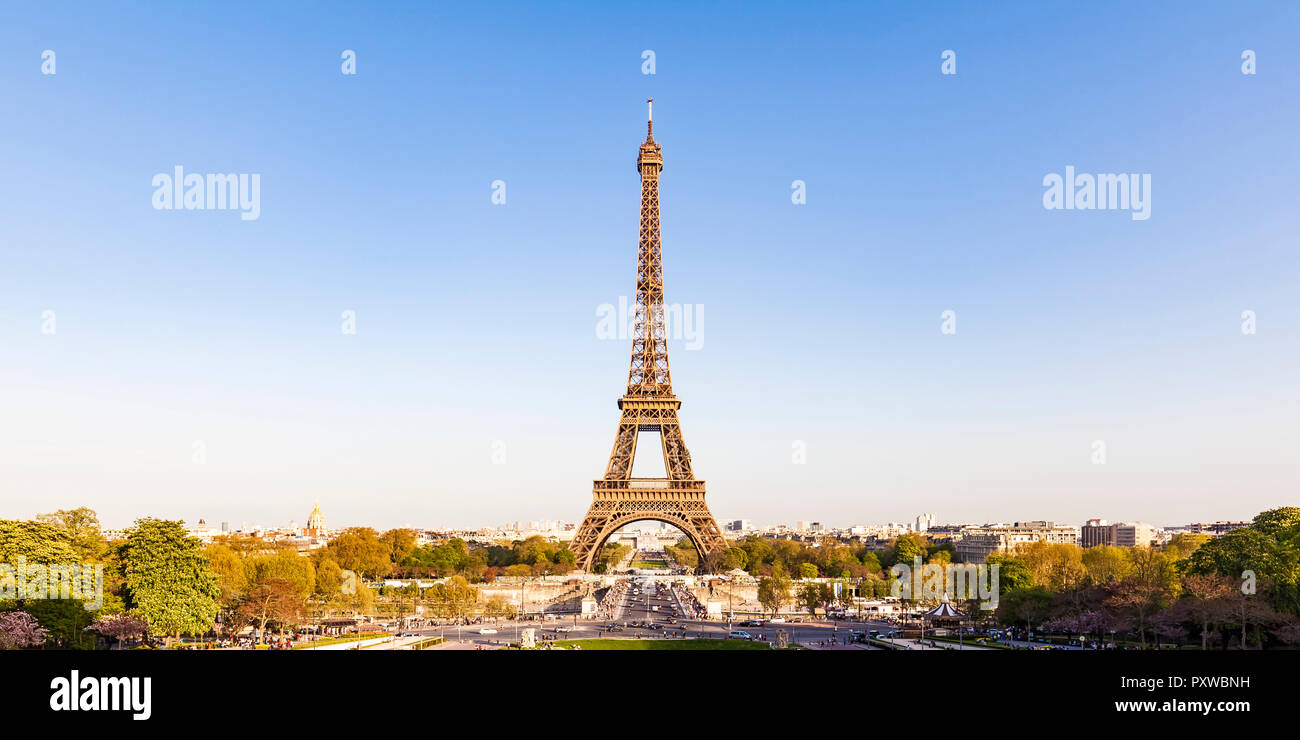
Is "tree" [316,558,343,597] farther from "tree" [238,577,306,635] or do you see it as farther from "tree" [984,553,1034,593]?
"tree" [984,553,1034,593]

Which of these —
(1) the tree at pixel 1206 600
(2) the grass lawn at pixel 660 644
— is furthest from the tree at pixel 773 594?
(1) the tree at pixel 1206 600

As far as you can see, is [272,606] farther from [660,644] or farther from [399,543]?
[399,543]

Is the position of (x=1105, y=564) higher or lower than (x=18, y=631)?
lower

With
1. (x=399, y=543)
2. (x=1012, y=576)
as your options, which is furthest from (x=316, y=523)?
(x=1012, y=576)

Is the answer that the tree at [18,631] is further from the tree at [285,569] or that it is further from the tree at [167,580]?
the tree at [285,569]

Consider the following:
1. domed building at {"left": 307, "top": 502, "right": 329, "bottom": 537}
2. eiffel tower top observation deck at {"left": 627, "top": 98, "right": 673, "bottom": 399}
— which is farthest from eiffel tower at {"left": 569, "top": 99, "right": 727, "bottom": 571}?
domed building at {"left": 307, "top": 502, "right": 329, "bottom": 537}
